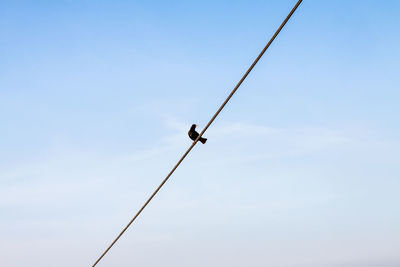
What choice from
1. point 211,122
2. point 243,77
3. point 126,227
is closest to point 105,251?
point 126,227

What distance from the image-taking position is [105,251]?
11.5m

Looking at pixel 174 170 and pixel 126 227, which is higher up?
pixel 174 170

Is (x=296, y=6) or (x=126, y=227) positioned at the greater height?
(x=296, y=6)

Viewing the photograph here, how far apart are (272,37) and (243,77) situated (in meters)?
0.82

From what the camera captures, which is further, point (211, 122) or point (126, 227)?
point (126, 227)

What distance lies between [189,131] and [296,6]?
3.75 m

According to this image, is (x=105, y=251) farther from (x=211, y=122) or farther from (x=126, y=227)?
(x=211, y=122)

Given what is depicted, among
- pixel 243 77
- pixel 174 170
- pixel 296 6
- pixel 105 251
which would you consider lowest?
pixel 105 251

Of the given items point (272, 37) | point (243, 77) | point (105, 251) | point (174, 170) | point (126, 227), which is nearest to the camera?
point (272, 37)

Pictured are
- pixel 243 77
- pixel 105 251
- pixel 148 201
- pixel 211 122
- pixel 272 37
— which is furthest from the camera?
pixel 105 251

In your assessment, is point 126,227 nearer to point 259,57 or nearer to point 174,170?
point 174,170

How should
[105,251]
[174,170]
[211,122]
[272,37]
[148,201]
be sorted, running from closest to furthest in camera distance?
[272,37]
[211,122]
[174,170]
[148,201]
[105,251]

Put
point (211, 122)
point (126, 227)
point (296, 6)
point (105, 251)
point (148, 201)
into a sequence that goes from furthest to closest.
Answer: point (105, 251), point (126, 227), point (148, 201), point (211, 122), point (296, 6)

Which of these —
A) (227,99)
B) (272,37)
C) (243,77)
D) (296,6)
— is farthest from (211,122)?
(296,6)
